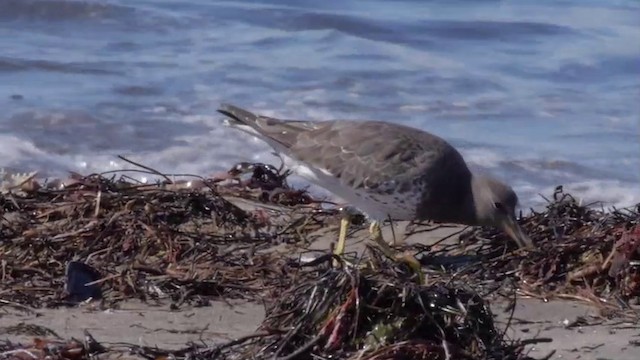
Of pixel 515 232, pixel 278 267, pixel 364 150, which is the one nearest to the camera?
pixel 278 267

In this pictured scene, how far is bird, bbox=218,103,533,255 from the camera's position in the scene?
19.8 feet

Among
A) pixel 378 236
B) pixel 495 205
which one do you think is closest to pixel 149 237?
pixel 378 236

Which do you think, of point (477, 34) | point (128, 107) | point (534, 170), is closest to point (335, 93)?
point (128, 107)

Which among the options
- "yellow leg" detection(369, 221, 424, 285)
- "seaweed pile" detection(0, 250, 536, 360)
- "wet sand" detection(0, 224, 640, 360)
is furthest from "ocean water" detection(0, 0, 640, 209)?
"seaweed pile" detection(0, 250, 536, 360)

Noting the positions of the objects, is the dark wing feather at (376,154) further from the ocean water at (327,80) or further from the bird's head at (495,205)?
the ocean water at (327,80)

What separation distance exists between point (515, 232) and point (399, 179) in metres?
0.60

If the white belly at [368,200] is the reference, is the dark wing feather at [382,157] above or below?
above

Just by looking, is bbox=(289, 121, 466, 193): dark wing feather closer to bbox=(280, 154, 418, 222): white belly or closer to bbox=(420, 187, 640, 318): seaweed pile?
bbox=(280, 154, 418, 222): white belly

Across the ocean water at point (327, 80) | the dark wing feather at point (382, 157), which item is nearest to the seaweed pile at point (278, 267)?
the dark wing feather at point (382, 157)

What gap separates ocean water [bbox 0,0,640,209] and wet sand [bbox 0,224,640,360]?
283 centimetres

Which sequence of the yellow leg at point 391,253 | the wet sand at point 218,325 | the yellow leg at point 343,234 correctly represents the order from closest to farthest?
the wet sand at point 218,325 < the yellow leg at point 391,253 < the yellow leg at point 343,234

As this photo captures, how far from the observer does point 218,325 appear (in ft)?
15.5

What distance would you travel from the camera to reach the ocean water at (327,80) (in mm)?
8602

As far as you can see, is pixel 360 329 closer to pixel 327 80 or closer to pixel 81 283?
pixel 81 283
